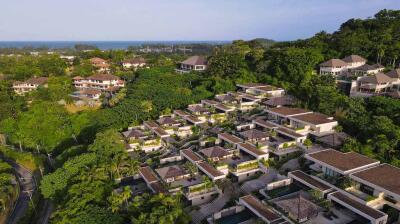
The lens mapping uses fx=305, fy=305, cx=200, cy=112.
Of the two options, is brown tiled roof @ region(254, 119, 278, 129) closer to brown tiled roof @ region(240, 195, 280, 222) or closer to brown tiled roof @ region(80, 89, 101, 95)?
brown tiled roof @ region(240, 195, 280, 222)

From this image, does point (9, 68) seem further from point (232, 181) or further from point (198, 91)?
point (232, 181)

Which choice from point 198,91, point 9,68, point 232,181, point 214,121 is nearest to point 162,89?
point 198,91

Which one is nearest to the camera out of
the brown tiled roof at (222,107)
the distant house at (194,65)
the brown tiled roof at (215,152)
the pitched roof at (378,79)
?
the brown tiled roof at (215,152)

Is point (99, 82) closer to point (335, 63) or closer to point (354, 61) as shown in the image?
point (335, 63)

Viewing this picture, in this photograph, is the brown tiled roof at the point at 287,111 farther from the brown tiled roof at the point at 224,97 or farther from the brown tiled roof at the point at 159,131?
the brown tiled roof at the point at 159,131

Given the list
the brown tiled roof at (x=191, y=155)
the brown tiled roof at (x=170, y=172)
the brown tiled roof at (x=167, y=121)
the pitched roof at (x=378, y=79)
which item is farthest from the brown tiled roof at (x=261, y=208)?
the pitched roof at (x=378, y=79)

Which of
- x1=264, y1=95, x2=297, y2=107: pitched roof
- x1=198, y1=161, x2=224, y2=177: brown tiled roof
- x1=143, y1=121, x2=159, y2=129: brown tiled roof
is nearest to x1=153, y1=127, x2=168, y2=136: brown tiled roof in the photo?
x1=143, y1=121, x2=159, y2=129: brown tiled roof
